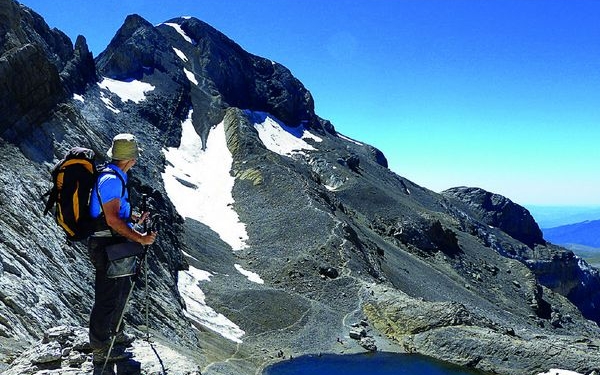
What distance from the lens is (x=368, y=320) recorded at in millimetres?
47969

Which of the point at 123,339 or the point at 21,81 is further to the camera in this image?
the point at 21,81

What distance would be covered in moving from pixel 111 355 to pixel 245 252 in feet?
166

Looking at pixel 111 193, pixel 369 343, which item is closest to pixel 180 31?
pixel 369 343

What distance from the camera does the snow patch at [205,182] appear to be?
6806 cm

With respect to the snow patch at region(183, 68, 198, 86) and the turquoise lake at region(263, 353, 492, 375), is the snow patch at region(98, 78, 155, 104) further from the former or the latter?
the turquoise lake at region(263, 353, 492, 375)

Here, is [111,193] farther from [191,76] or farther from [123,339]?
[191,76]

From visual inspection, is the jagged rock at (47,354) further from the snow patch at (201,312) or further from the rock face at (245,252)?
the snow patch at (201,312)

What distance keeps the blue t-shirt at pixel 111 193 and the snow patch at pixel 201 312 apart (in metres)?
32.1

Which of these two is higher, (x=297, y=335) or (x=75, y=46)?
(x=75, y=46)

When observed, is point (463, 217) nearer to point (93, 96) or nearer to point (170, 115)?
point (170, 115)

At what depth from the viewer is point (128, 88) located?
3907 inches

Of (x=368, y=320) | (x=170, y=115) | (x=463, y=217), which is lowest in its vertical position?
(x=368, y=320)

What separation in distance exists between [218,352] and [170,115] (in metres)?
67.8

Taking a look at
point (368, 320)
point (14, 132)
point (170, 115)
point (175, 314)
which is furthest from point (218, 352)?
point (170, 115)
